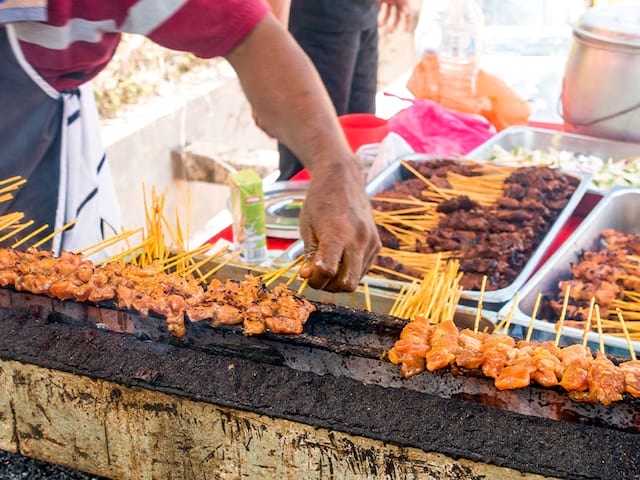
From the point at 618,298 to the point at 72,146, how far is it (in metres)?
2.54

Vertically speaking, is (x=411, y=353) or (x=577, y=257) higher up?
(x=411, y=353)

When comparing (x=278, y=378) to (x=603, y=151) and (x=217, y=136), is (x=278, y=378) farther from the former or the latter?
(x=217, y=136)

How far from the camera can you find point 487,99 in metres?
5.17

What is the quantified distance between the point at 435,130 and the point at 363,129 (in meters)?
0.54

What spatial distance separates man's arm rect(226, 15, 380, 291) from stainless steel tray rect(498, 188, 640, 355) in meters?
0.94

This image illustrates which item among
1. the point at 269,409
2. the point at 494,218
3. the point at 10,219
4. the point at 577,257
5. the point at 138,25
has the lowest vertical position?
the point at 577,257

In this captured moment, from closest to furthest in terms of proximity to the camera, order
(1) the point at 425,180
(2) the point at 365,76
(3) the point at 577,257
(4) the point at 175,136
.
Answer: (3) the point at 577,257, (1) the point at 425,180, (2) the point at 365,76, (4) the point at 175,136

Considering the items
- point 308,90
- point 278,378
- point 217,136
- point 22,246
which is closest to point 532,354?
point 278,378

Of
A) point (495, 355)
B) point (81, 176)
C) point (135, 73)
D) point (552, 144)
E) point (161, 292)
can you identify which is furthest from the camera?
point (135, 73)

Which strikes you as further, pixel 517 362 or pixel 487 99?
pixel 487 99

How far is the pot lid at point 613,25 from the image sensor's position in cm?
443

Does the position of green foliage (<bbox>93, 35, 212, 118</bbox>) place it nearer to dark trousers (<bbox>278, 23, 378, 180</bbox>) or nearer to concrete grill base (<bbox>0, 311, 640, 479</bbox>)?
dark trousers (<bbox>278, 23, 378, 180</bbox>)

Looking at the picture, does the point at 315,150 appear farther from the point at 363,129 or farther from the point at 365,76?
the point at 365,76

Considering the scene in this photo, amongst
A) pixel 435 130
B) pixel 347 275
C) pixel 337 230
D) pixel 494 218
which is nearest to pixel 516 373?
pixel 347 275
